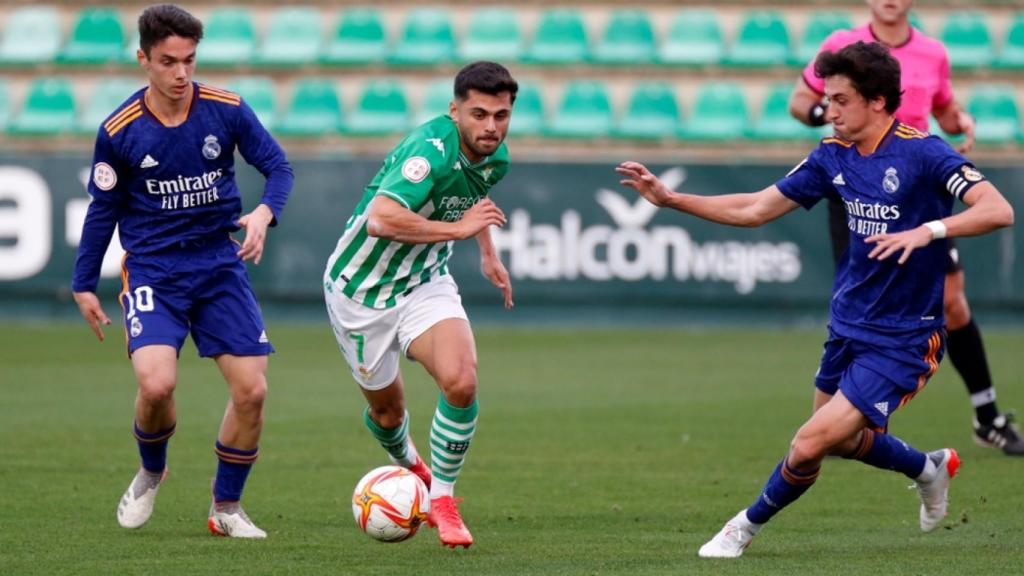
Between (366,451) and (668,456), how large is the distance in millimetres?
1683

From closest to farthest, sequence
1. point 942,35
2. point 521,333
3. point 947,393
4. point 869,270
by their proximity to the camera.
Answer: point 869,270 → point 947,393 → point 521,333 → point 942,35

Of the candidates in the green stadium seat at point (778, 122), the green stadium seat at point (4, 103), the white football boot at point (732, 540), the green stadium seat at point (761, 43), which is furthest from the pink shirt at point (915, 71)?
the green stadium seat at point (4, 103)

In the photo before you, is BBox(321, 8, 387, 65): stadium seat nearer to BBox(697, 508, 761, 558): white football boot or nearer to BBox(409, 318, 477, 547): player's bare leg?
BBox(409, 318, 477, 547): player's bare leg

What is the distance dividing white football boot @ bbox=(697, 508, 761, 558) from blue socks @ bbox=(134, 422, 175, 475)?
2.32m

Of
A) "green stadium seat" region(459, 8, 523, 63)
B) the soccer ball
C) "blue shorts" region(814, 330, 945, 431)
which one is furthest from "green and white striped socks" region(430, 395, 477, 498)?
"green stadium seat" region(459, 8, 523, 63)

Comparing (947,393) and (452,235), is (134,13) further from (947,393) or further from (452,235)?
(452,235)

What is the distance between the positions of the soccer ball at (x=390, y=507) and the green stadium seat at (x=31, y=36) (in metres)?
14.0

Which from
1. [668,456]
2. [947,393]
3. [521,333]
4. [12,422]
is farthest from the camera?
[521,333]

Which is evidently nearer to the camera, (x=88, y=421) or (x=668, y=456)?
(x=668, y=456)

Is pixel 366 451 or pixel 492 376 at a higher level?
pixel 366 451

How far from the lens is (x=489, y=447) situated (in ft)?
31.2

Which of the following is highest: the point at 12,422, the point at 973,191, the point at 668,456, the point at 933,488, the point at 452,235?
the point at 973,191

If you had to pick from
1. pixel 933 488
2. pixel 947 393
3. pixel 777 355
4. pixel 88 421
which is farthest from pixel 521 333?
pixel 933 488

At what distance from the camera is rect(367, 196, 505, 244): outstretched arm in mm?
6445
